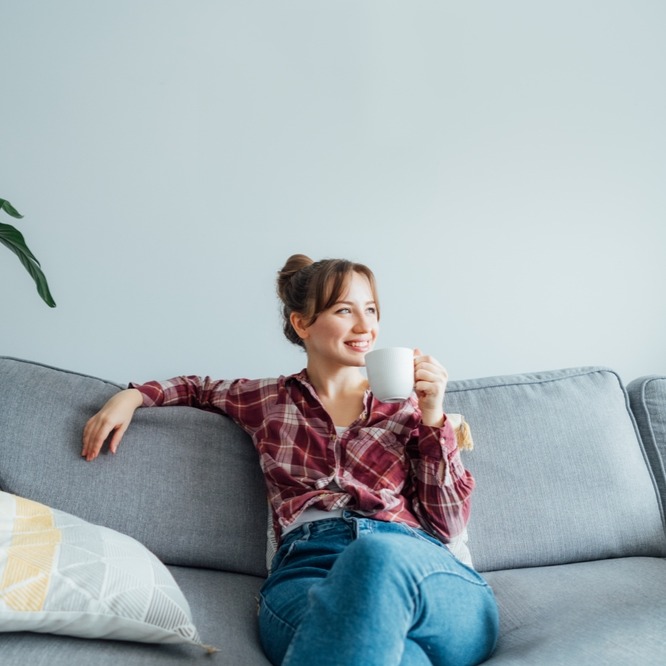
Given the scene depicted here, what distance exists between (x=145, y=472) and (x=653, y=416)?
1.22 meters

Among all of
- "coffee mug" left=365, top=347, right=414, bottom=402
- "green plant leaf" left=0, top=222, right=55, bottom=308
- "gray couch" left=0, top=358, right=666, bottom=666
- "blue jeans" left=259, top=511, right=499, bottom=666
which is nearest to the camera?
"blue jeans" left=259, top=511, right=499, bottom=666

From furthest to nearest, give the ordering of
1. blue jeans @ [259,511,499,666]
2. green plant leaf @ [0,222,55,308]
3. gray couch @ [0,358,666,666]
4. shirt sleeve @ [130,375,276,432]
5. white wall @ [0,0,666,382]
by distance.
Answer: white wall @ [0,0,666,382] → shirt sleeve @ [130,375,276,432] → green plant leaf @ [0,222,55,308] → gray couch @ [0,358,666,666] → blue jeans @ [259,511,499,666]

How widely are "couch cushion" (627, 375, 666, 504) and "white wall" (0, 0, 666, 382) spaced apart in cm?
35

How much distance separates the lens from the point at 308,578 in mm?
1142

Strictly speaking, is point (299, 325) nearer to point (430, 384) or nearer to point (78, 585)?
point (430, 384)

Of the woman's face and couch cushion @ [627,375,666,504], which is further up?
the woman's face

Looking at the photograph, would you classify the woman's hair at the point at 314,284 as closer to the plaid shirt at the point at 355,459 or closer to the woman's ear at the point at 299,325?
the woman's ear at the point at 299,325

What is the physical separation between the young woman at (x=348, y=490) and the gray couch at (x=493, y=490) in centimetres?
7

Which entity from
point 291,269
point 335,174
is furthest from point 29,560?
point 335,174

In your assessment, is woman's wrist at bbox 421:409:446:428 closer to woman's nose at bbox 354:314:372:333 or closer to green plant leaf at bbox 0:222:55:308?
woman's nose at bbox 354:314:372:333

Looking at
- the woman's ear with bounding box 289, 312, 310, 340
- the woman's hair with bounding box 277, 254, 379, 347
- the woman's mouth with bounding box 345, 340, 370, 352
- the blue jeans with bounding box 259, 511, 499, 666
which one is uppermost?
the woman's hair with bounding box 277, 254, 379, 347

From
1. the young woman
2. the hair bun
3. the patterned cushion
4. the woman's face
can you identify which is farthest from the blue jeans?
the hair bun

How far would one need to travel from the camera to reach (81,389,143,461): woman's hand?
1381 mm

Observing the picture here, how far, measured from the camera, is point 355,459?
4.45ft
